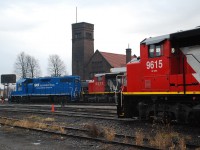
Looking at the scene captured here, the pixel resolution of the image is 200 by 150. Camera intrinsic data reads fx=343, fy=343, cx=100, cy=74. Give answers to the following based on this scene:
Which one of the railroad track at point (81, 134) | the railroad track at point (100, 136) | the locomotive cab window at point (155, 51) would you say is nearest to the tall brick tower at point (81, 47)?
the railroad track at point (81, 134)

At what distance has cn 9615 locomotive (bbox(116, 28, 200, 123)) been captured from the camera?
12328 millimetres

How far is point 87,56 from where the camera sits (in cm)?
7794

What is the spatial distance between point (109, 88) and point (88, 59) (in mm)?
40329

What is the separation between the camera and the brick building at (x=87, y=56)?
75.7 m

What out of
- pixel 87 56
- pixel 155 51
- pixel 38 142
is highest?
pixel 87 56

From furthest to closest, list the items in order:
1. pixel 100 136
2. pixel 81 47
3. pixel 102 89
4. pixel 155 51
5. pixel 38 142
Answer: pixel 81 47 < pixel 102 89 < pixel 155 51 < pixel 100 136 < pixel 38 142

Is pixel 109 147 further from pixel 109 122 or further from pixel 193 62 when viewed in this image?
pixel 109 122

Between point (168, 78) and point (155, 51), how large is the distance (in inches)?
49.5

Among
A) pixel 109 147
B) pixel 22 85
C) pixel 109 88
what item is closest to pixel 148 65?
pixel 109 147

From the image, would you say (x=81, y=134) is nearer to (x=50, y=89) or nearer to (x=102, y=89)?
(x=102, y=89)

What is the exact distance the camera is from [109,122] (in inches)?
622

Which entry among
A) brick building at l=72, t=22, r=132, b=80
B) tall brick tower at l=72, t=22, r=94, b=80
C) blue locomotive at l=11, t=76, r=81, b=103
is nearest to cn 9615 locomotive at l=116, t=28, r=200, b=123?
blue locomotive at l=11, t=76, r=81, b=103

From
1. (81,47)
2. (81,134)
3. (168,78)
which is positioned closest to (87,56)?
(81,47)

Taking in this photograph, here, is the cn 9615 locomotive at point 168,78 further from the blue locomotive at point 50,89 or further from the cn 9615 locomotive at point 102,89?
the blue locomotive at point 50,89
